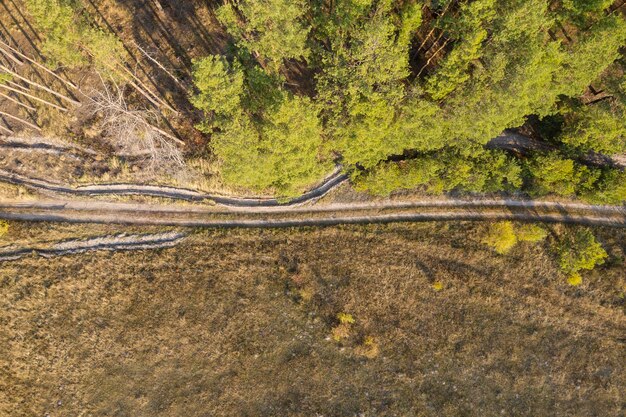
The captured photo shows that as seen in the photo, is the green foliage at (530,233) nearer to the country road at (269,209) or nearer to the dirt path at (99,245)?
the country road at (269,209)

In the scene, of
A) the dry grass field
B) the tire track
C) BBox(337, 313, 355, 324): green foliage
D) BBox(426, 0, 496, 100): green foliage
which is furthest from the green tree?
BBox(337, 313, 355, 324): green foliage

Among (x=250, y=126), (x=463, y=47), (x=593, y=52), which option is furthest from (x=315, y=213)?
(x=593, y=52)

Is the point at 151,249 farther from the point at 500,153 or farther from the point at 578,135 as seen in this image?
the point at 578,135

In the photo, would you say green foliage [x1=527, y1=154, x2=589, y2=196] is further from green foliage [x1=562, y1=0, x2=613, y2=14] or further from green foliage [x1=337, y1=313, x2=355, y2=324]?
green foliage [x1=337, y1=313, x2=355, y2=324]

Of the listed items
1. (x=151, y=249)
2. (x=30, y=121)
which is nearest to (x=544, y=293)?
(x=151, y=249)

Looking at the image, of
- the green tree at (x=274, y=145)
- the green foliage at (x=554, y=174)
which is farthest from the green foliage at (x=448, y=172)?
the green tree at (x=274, y=145)

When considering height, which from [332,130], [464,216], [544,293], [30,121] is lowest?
[544,293]
